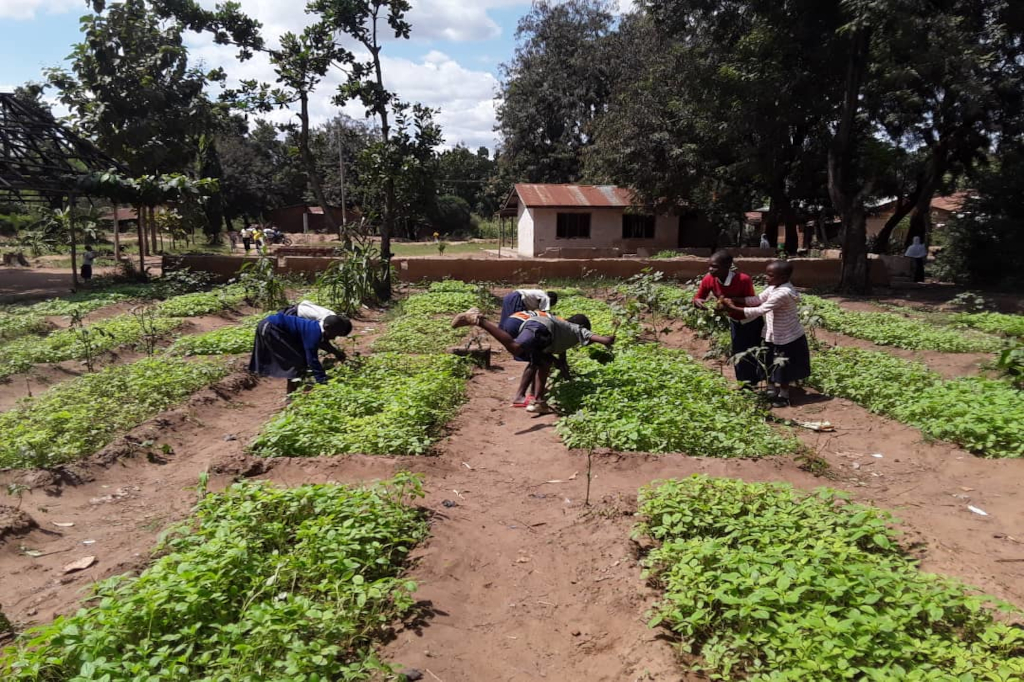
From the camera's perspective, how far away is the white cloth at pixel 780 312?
22.2 ft

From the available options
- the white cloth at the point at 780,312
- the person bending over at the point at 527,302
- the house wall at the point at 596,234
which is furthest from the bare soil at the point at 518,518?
the house wall at the point at 596,234

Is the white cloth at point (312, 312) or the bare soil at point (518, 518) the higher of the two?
the white cloth at point (312, 312)

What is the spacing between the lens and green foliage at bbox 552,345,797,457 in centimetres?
536

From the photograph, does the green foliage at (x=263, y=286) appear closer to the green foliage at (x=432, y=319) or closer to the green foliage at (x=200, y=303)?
the green foliage at (x=200, y=303)

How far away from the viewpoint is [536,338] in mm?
6219

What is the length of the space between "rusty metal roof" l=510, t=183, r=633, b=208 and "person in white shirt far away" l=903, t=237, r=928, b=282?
10950 millimetres

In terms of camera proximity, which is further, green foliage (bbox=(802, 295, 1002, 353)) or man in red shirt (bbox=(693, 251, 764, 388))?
green foliage (bbox=(802, 295, 1002, 353))

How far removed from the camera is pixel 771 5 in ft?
49.2

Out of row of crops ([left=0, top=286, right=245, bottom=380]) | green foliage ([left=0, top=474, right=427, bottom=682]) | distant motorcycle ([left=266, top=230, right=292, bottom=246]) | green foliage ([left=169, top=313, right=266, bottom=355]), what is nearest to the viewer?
green foliage ([left=0, top=474, right=427, bottom=682])

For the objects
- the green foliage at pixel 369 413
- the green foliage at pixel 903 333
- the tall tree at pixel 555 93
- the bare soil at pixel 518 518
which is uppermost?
the tall tree at pixel 555 93

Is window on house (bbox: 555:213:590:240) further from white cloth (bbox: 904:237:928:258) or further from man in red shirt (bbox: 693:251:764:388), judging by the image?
man in red shirt (bbox: 693:251:764:388)

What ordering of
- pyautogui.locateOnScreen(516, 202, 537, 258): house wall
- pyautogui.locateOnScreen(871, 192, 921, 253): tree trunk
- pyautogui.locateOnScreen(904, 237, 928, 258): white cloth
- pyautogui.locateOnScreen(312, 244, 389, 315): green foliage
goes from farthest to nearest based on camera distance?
pyautogui.locateOnScreen(516, 202, 537, 258): house wall, pyautogui.locateOnScreen(871, 192, 921, 253): tree trunk, pyautogui.locateOnScreen(904, 237, 928, 258): white cloth, pyautogui.locateOnScreen(312, 244, 389, 315): green foliage

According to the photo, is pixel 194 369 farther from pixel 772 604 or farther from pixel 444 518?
pixel 772 604

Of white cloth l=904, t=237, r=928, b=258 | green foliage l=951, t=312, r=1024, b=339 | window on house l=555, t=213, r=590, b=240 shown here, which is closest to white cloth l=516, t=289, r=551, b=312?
green foliage l=951, t=312, r=1024, b=339
